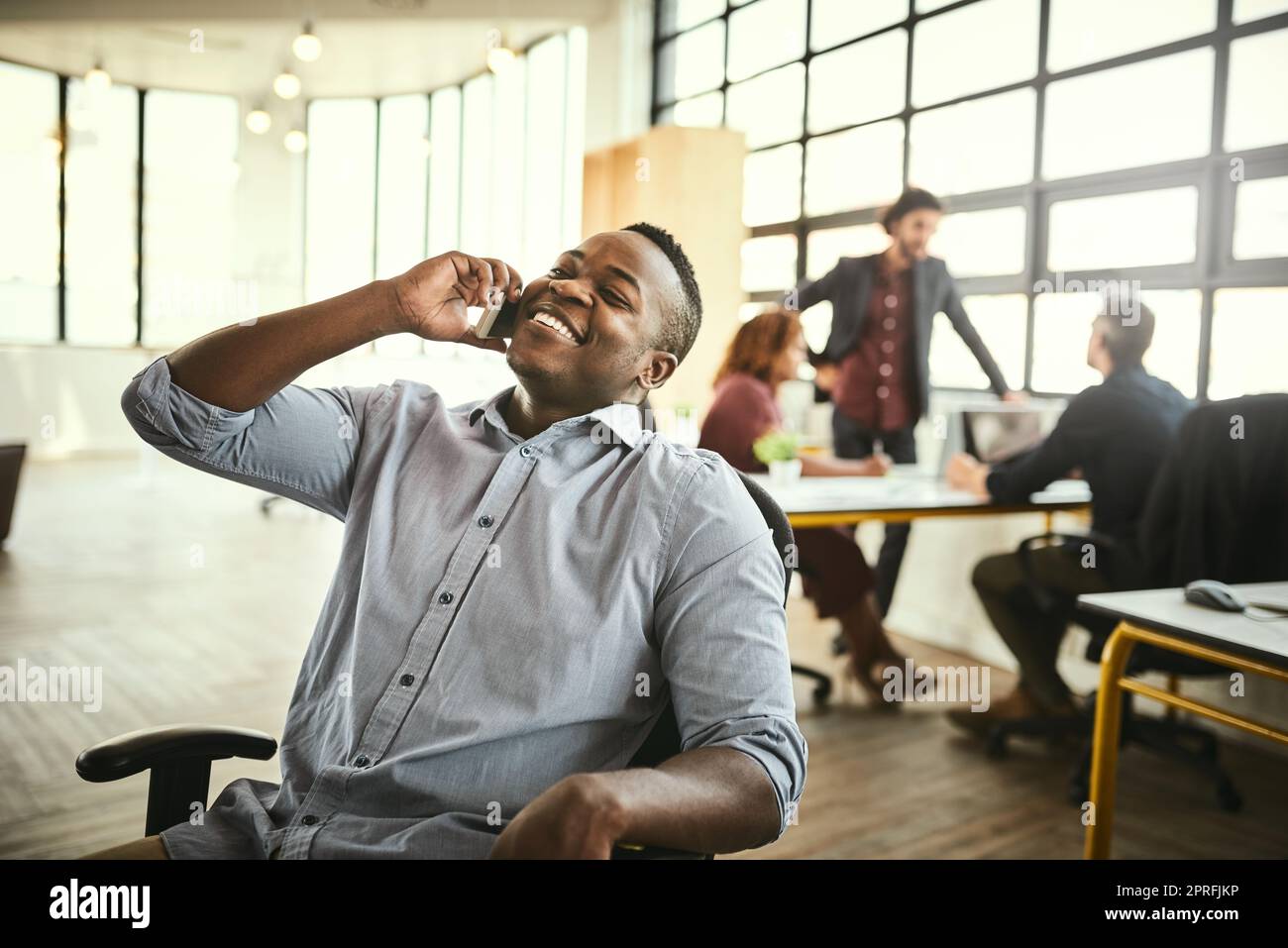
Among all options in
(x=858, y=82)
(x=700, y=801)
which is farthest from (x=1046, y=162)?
(x=700, y=801)

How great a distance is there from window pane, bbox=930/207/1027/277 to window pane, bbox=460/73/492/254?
5515 mm

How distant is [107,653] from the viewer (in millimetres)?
3910

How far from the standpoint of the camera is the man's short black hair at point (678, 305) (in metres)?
A: 1.44

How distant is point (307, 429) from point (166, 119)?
11.2 metres

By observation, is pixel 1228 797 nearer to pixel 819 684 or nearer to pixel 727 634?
pixel 819 684

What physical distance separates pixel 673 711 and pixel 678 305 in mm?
580

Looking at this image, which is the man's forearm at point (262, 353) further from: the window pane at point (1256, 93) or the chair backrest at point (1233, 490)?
the window pane at point (1256, 93)

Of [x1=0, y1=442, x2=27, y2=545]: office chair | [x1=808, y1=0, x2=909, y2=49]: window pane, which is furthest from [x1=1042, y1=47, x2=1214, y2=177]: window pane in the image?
[x1=0, y1=442, x2=27, y2=545]: office chair

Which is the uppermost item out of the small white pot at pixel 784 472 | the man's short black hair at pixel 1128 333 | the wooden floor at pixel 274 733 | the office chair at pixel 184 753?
the man's short black hair at pixel 1128 333

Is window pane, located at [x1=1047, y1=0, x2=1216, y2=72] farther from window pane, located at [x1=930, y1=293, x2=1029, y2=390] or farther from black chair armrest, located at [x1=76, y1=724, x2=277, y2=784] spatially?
black chair armrest, located at [x1=76, y1=724, x2=277, y2=784]

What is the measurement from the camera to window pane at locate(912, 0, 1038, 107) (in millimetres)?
4391

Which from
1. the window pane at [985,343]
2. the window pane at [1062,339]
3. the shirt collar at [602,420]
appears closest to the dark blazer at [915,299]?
the window pane at [985,343]

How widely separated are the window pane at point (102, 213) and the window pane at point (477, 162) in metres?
3.76
